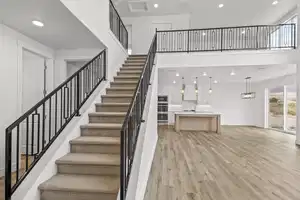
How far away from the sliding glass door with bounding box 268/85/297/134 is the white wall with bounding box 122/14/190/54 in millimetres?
5935

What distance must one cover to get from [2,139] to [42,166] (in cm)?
156

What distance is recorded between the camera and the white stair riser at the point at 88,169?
288cm

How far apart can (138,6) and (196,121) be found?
605 centimetres

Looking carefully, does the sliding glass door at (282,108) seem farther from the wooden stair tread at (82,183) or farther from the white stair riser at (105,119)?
the wooden stair tread at (82,183)

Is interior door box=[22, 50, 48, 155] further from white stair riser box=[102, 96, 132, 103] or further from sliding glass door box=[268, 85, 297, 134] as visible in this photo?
sliding glass door box=[268, 85, 297, 134]

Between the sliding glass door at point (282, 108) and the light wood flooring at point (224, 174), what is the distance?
482 cm

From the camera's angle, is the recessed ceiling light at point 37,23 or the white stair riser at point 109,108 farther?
the white stair riser at point 109,108

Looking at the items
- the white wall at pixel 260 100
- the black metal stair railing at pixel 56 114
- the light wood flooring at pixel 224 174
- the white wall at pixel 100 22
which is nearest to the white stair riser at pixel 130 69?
the white wall at pixel 100 22

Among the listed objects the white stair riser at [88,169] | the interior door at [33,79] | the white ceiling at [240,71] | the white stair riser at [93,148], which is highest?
the white ceiling at [240,71]

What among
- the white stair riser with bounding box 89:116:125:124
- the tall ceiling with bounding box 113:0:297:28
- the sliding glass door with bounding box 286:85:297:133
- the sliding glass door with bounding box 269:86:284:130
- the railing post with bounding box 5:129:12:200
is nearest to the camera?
the railing post with bounding box 5:129:12:200

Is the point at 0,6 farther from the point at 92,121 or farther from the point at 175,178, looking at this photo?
the point at 175,178

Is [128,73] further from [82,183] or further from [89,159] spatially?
[82,183]

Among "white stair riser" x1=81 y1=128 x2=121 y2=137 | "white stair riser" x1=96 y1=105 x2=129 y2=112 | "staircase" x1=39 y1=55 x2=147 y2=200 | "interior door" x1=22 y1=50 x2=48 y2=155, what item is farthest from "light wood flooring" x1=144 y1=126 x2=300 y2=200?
"interior door" x1=22 y1=50 x2=48 y2=155

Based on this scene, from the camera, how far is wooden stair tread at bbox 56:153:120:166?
290 centimetres
